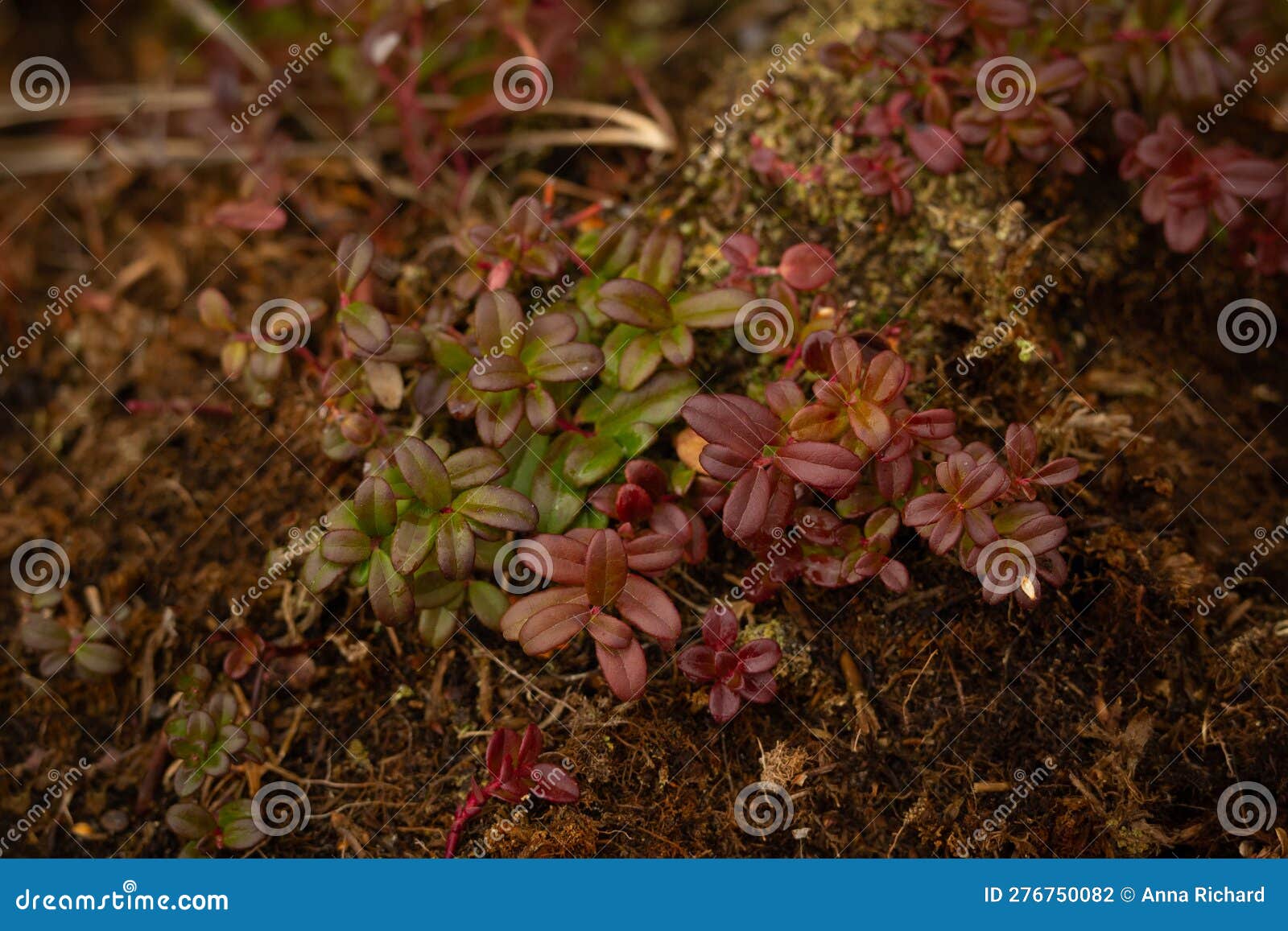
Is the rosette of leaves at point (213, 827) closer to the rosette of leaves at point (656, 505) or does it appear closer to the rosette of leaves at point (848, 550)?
the rosette of leaves at point (656, 505)

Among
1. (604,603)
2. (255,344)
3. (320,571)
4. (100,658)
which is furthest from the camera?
(255,344)

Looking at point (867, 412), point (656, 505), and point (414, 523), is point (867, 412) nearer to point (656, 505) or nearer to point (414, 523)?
point (656, 505)

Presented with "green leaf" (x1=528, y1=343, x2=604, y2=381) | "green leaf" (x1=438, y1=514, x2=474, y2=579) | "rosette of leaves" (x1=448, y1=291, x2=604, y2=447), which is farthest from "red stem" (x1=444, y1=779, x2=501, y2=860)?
"green leaf" (x1=528, y1=343, x2=604, y2=381)

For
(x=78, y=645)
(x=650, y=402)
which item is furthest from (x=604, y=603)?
(x=78, y=645)

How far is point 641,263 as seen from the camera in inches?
85.0

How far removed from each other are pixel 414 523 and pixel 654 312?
26.7 inches

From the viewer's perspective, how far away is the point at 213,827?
204cm

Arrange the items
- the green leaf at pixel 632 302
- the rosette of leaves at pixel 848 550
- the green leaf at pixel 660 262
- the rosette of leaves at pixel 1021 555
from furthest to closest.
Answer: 1. the green leaf at pixel 660 262
2. the green leaf at pixel 632 302
3. the rosette of leaves at pixel 848 550
4. the rosette of leaves at pixel 1021 555

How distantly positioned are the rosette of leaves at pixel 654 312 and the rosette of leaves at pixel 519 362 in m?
0.10

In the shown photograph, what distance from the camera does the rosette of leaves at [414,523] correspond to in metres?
1.89

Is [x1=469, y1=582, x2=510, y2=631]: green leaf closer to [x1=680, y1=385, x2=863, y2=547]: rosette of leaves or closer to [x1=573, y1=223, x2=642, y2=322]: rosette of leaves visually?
[x1=680, y1=385, x2=863, y2=547]: rosette of leaves

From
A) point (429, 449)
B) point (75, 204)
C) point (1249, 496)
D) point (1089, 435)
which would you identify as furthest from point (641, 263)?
point (75, 204)

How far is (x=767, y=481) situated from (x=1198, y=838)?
1146 millimetres

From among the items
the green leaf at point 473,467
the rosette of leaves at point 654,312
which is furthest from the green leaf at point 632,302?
the green leaf at point 473,467
